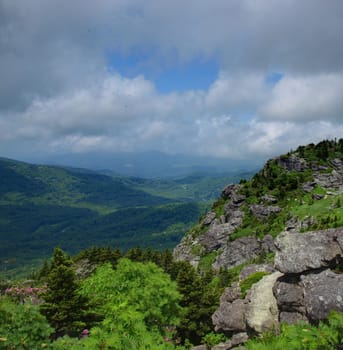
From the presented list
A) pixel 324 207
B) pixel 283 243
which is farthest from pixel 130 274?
pixel 324 207

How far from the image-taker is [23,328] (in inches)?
591

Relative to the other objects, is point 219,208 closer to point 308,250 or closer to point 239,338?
point 239,338

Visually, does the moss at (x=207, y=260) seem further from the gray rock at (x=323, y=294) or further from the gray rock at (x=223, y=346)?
the gray rock at (x=323, y=294)

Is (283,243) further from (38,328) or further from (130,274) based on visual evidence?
(38,328)

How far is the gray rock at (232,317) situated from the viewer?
27.4m

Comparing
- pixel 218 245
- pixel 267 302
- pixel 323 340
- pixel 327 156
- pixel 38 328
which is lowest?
pixel 218 245

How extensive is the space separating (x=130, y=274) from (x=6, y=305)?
14.8 m

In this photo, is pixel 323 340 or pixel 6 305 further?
pixel 6 305

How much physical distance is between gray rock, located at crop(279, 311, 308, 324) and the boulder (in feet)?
2.39

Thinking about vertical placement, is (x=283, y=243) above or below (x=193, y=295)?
above

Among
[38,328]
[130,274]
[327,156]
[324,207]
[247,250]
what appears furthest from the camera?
[327,156]

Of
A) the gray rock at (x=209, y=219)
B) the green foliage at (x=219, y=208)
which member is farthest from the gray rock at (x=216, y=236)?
the green foliage at (x=219, y=208)

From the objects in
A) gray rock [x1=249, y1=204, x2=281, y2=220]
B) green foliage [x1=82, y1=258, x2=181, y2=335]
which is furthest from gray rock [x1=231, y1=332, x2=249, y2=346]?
gray rock [x1=249, y1=204, x2=281, y2=220]

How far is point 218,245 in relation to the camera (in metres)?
101
